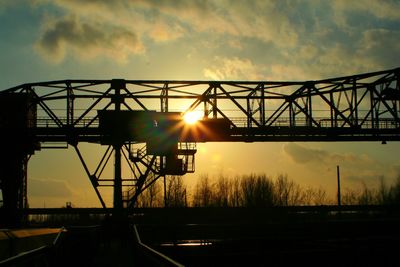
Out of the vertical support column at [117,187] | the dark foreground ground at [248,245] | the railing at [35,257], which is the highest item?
the vertical support column at [117,187]

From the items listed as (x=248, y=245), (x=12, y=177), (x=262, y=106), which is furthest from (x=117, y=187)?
(x=248, y=245)

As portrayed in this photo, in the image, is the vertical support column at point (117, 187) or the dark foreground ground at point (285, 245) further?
the vertical support column at point (117, 187)

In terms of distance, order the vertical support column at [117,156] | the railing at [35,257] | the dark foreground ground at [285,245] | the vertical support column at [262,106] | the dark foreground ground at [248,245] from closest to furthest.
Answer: the railing at [35,257] → the dark foreground ground at [248,245] → the dark foreground ground at [285,245] → the vertical support column at [117,156] → the vertical support column at [262,106]

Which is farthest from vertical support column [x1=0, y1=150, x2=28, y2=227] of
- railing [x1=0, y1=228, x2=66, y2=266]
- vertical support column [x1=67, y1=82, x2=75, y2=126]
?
railing [x1=0, y1=228, x2=66, y2=266]

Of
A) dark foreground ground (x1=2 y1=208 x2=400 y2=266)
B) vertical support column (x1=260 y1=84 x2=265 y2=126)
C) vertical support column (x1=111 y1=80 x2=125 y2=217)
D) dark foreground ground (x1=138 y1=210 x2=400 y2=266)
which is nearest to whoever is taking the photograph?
dark foreground ground (x1=2 y1=208 x2=400 y2=266)

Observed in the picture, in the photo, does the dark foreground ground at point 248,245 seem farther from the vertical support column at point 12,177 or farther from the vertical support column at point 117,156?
the vertical support column at point 12,177

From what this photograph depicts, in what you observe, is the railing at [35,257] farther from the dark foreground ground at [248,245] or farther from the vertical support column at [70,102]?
the vertical support column at [70,102]

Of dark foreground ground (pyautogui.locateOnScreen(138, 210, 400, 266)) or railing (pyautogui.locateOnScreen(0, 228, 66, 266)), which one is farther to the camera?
dark foreground ground (pyautogui.locateOnScreen(138, 210, 400, 266))

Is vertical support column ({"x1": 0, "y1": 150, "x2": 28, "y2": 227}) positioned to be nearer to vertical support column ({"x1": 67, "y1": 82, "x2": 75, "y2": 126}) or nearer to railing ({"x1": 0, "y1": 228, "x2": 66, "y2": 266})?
vertical support column ({"x1": 67, "y1": 82, "x2": 75, "y2": 126})

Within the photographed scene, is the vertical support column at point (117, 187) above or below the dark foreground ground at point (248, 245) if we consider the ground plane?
above

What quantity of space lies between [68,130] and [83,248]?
55.0 ft

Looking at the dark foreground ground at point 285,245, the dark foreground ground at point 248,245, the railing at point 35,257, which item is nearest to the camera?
the railing at point 35,257

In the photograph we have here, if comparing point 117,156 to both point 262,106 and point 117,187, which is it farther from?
point 262,106

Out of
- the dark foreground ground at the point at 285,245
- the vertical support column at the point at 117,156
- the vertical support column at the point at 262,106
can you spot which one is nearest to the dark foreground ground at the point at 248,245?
the dark foreground ground at the point at 285,245
